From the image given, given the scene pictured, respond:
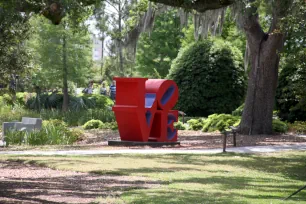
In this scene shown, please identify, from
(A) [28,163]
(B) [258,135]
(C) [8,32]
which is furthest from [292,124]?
(C) [8,32]

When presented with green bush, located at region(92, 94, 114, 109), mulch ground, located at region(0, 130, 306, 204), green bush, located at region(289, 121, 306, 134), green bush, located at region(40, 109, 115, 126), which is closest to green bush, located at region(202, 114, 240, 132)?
green bush, located at region(289, 121, 306, 134)

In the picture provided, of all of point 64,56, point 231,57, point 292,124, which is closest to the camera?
point 292,124

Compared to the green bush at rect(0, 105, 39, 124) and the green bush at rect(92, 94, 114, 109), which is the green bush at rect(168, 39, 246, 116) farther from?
the green bush at rect(0, 105, 39, 124)

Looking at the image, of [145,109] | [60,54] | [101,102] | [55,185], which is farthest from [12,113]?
[55,185]

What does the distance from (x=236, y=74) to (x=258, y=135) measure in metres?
9.57

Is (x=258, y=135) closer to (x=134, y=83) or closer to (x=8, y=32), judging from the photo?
(x=134, y=83)

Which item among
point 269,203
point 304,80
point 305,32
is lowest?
point 269,203

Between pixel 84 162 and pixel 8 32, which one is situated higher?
pixel 8 32

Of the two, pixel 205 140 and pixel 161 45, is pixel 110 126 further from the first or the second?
pixel 161 45

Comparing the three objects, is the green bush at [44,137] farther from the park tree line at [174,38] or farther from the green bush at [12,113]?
the green bush at [12,113]

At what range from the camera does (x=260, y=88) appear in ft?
76.9

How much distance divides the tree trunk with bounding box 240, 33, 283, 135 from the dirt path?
34.0 ft

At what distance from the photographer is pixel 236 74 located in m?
32.5

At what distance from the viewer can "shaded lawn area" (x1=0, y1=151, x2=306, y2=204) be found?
35.4ft
